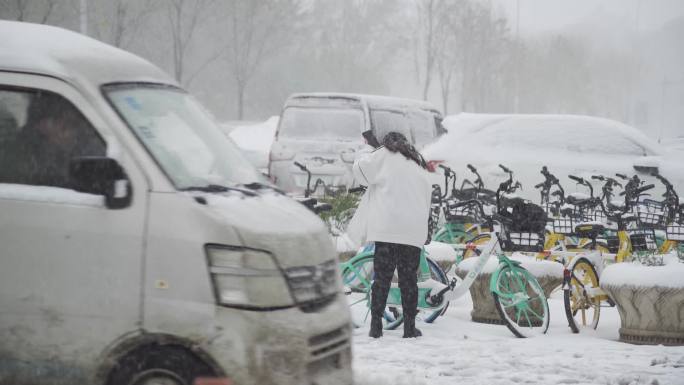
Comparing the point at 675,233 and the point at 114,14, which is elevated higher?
the point at 114,14

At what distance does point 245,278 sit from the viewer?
4379 millimetres

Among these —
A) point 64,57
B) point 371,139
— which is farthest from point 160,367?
point 371,139

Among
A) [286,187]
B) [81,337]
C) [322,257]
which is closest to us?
[81,337]

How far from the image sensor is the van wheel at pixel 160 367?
4293 millimetres

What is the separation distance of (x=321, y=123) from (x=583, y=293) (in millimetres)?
6871

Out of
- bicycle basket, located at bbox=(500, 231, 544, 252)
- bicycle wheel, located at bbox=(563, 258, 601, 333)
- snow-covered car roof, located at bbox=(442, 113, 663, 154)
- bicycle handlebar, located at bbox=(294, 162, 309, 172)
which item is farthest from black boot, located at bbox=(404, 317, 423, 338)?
snow-covered car roof, located at bbox=(442, 113, 663, 154)

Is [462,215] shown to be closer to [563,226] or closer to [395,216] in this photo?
[563,226]

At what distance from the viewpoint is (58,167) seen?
15.1 feet

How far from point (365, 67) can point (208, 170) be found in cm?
6063

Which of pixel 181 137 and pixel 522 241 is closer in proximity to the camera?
pixel 181 137

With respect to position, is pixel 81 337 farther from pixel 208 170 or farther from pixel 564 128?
pixel 564 128

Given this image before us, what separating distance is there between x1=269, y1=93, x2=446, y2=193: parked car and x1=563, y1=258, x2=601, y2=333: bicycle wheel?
572cm


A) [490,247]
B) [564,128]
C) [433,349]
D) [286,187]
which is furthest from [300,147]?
[433,349]

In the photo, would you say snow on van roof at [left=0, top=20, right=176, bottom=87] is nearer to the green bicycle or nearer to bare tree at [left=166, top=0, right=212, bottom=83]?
the green bicycle
